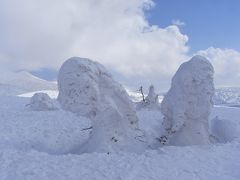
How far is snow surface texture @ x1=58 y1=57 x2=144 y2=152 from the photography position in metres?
14.6

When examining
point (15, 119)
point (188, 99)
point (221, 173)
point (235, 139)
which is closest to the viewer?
point (221, 173)

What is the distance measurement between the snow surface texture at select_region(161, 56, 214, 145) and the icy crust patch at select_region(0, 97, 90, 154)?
5073 mm

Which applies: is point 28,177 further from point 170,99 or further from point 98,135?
point 170,99

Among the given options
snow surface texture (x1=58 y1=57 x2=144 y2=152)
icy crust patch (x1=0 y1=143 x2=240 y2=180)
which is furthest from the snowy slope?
snow surface texture (x1=58 y1=57 x2=144 y2=152)

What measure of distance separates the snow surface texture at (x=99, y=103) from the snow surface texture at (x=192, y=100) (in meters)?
1.97

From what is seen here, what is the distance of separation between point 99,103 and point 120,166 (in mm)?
4000

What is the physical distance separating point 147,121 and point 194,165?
11.1 metres

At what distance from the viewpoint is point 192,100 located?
52.0 ft

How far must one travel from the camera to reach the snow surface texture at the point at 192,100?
51.8 ft

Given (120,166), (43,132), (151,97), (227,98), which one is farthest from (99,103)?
(227,98)

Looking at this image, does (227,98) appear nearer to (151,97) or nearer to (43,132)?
(151,97)

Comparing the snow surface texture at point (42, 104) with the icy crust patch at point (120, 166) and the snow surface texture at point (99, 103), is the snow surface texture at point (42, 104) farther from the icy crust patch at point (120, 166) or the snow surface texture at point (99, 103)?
the icy crust patch at point (120, 166)

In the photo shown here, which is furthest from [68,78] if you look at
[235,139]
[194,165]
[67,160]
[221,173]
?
[235,139]

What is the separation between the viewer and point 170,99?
652 inches
